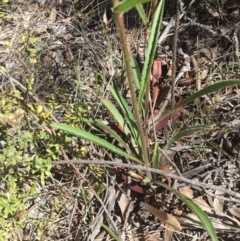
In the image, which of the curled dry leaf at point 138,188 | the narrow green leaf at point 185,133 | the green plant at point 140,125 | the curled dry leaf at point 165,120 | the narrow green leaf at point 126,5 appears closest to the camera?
the narrow green leaf at point 126,5

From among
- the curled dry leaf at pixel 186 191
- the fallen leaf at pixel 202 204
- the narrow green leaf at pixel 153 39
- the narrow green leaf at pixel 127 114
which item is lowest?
the fallen leaf at pixel 202 204

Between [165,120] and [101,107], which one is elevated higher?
[101,107]

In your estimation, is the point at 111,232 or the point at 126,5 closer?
the point at 126,5

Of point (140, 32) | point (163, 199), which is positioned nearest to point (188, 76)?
point (140, 32)

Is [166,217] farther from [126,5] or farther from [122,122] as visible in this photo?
[126,5]

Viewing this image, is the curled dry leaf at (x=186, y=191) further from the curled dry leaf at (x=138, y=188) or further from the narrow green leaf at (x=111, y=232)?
the narrow green leaf at (x=111, y=232)

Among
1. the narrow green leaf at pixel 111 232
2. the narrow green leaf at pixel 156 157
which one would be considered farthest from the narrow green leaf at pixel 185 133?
the narrow green leaf at pixel 111 232

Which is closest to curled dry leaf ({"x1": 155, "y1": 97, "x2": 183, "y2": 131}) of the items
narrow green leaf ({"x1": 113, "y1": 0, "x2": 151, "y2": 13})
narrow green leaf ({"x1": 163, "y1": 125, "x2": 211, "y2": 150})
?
narrow green leaf ({"x1": 163, "y1": 125, "x2": 211, "y2": 150})

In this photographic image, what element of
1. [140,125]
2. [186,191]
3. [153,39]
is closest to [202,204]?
[186,191]

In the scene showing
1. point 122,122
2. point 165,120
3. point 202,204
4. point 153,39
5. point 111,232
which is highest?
point 153,39
